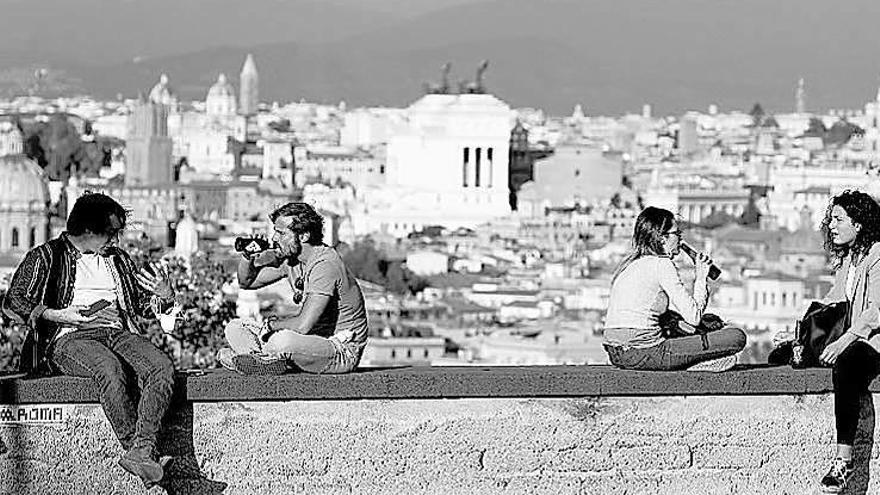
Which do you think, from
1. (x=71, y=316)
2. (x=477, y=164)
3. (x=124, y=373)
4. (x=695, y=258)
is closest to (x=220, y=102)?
(x=477, y=164)

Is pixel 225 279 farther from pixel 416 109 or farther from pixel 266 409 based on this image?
pixel 416 109

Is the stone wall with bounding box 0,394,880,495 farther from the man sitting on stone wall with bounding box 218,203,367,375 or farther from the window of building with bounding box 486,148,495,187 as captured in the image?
the window of building with bounding box 486,148,495,187

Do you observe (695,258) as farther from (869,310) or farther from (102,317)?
(102,317)

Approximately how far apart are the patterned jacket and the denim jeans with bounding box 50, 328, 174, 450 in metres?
0.05

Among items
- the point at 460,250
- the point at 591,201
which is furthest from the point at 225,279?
the point at 591,201

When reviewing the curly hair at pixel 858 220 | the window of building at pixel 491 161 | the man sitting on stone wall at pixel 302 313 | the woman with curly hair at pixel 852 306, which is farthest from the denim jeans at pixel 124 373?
the window of building at pixel 491 161

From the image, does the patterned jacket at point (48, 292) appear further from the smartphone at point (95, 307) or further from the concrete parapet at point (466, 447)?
the concrete parapet at point (466, 447)

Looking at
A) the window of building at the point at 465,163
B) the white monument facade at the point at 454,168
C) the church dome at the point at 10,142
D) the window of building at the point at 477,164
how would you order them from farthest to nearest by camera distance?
the window of building at the point at 477,164 < the window of building at the point at 465,163 < the white monument facade at the point at 454,168 < the church dome at the point at 10,142

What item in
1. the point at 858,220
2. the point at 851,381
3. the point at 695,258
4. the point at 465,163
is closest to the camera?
the point at 851,381

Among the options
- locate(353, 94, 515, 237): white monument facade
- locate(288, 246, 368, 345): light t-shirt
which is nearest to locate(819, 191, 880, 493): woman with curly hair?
locate(288, 246, 368, 345): light t-shirt

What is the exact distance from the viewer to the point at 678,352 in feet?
20.5

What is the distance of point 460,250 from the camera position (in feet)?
222

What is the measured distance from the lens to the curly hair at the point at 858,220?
20.7 feet

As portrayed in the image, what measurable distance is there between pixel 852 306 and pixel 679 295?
368mm
